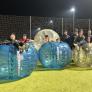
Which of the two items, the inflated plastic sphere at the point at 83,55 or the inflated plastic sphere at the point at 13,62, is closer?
the inflated plastic sphere at the point at 13,62

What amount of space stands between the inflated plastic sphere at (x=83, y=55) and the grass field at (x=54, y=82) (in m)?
1.01

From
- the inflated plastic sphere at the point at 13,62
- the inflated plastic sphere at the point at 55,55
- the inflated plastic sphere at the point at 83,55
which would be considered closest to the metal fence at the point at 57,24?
the inflated plastic sphere at the point at 83,55

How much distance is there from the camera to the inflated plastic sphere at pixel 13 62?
1054cm

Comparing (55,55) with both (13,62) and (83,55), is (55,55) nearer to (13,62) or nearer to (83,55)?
(83,55)

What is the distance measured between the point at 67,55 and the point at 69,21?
11.0m

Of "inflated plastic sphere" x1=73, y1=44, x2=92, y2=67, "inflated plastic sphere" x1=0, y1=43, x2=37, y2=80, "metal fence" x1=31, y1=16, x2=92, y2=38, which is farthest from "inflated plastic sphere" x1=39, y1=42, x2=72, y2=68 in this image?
"metal fence" x1=31, y1=16, x2=92, y2=38

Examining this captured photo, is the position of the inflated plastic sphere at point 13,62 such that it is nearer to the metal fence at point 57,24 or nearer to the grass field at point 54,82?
the grass field at point 54,82

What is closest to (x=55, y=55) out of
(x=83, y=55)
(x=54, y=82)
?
(x=83, y=55)

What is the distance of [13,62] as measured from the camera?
1069 centimetres

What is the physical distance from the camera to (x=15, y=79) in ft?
35.7

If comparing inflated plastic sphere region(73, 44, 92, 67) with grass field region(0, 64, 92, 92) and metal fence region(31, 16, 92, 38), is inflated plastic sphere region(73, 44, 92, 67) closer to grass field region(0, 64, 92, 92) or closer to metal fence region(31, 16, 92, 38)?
grass field region(0, 64, 92, 92)

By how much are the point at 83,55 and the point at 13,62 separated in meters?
3.73

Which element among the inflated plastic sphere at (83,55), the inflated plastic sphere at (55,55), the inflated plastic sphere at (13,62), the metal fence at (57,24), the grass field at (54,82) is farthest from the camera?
the metal fence at (57,24)

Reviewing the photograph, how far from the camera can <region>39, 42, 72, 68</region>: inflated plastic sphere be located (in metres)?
→ 13.1
